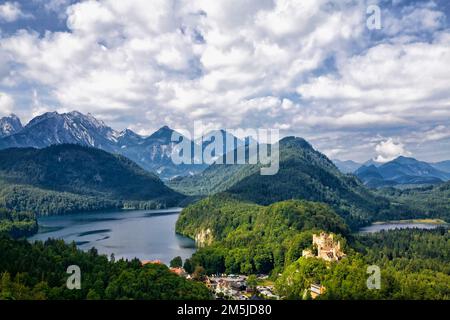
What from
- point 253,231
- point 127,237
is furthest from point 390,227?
point 127,237

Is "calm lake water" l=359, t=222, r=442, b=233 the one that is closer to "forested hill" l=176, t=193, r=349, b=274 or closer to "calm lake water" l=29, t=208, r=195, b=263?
"forested hill" l=176, t=193, r=349, b=274

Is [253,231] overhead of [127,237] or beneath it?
overhead

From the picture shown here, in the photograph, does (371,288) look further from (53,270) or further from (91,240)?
(91,240)

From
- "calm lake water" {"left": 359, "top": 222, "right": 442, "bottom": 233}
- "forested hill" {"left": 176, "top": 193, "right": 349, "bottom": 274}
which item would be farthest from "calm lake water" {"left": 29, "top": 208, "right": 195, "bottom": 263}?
"calm lake water" {"left": 359, "top": 222, "right": 442, "bottom": 233}

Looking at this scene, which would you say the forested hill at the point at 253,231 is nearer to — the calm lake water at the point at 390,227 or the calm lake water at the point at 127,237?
the calm lake water at the point at 127,237

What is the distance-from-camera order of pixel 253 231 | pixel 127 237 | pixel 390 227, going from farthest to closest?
pixel 390 227
pixel 127 237
pixel 253 231

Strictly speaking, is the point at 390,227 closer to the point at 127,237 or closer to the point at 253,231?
the point at 253,231

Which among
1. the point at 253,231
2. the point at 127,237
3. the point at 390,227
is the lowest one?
the point at 390,227

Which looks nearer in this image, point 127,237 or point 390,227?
point 127,237
